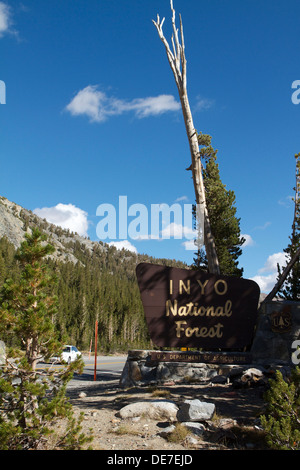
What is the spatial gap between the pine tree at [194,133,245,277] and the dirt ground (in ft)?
42.4

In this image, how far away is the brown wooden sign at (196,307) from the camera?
35.6ft

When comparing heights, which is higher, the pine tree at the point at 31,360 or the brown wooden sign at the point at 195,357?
the pine tree at the point at 31,360

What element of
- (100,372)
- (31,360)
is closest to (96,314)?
(100,372)

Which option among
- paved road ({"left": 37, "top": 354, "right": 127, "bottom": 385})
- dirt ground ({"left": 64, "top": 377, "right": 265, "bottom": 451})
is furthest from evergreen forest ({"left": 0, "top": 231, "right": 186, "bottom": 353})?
dirt ground ({"left": 64, "top": 377, "right": 265, "bottom": 451})

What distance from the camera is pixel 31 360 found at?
4.89m

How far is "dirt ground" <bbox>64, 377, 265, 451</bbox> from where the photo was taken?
5.28 metres

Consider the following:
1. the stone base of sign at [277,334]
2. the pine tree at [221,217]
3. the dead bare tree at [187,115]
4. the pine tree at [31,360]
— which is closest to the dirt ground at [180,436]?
the pine tree at [31,360]

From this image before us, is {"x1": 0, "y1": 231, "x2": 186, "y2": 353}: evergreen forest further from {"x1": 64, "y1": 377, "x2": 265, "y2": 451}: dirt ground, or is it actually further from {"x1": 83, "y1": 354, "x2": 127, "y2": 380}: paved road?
{"x1": 64, "y1": 377, "x2": 265, "y2": 451}: dirt ground

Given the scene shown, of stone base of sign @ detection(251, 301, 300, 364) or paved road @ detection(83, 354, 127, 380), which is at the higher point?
stone base of sign @ detection(251, 301, 300, 364)

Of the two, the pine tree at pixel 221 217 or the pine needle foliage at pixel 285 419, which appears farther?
the pine tree at pixel 221 217

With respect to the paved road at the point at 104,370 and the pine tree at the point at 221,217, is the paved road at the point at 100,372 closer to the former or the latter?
the paved road at the point at 104,370

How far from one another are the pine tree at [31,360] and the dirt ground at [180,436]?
0.62 metres

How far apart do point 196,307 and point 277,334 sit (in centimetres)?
271
